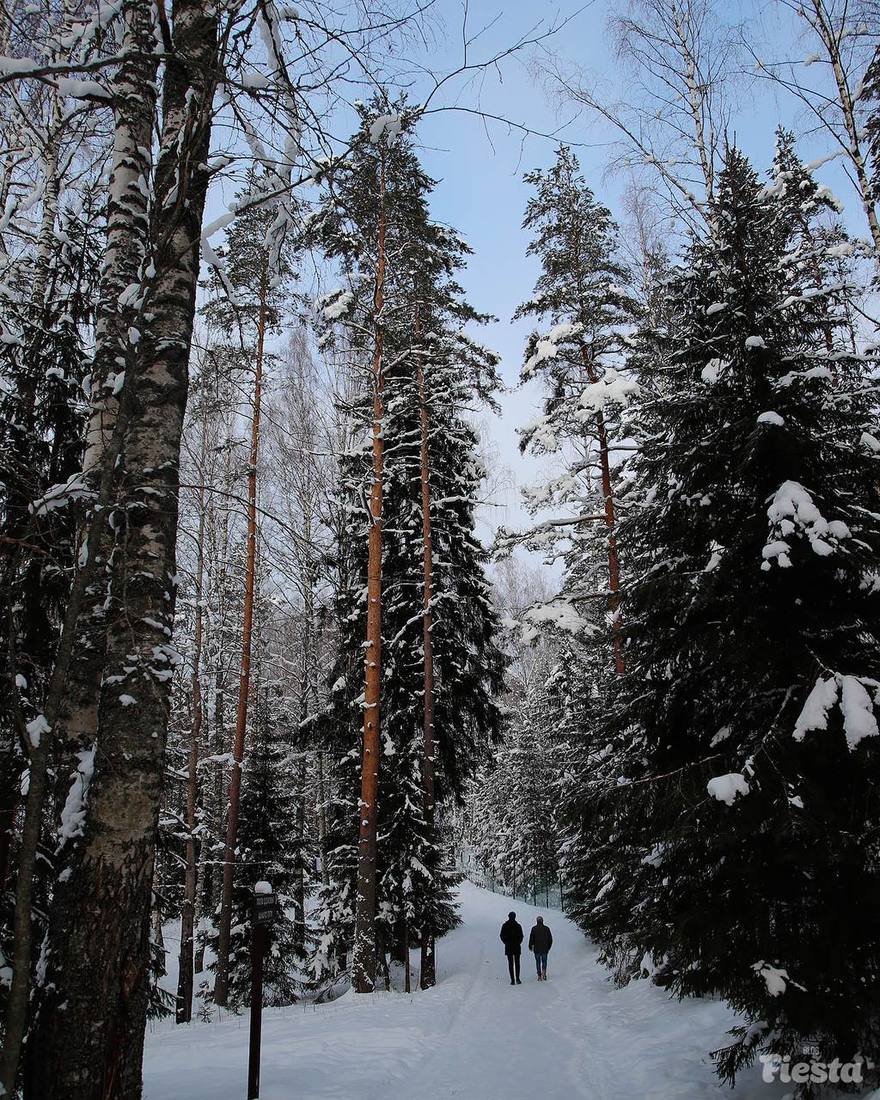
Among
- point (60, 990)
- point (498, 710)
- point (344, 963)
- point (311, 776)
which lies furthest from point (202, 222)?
point (311, 776)

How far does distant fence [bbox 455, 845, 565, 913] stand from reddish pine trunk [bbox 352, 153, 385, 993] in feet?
55.9

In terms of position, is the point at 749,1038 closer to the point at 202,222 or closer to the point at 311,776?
the point at 202,222

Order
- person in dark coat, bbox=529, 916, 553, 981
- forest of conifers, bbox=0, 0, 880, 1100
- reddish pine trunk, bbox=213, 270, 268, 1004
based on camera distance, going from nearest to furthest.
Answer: forest of conifers, bbox=0, 0, 880, 1100
reddish pine trunk, bbox=213, 270, 268, 1004
person in dark coat, bbox=529, 916, 553, 981

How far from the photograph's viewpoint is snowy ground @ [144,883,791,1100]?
4.91m

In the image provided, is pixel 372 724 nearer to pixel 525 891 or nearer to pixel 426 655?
pixel 426 655

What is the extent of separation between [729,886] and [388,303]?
11.4 m

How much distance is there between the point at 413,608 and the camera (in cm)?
1281

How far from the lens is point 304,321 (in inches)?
453

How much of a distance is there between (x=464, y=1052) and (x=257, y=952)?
333 cm

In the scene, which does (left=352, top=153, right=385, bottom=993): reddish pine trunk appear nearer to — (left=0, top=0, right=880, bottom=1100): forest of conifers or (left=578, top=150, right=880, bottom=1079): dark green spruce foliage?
(left=0, top=0, right=880, bottom=1100): forest of conifers

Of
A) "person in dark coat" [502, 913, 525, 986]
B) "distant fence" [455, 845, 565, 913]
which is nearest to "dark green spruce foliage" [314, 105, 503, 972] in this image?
"person in dark coat" [502, 913, 525, 986]

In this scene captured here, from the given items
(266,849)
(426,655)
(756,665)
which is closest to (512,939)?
(426,655)

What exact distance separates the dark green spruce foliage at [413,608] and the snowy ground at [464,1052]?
2.48 meters

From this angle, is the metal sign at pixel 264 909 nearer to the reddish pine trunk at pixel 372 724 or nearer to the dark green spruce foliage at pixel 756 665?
the dark green spruce foliage at pixel 756 665
